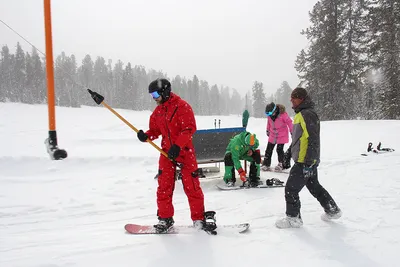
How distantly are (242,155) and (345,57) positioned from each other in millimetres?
20700

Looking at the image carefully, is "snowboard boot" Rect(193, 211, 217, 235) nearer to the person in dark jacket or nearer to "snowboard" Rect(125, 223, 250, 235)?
"snowboard" Rect(125, 223, 250, 235)

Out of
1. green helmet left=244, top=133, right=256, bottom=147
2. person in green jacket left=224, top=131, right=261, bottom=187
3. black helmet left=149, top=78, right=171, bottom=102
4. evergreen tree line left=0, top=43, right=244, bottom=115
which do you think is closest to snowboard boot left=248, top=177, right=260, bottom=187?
person in green jacket left=224, top=131, right=261, bottom=187

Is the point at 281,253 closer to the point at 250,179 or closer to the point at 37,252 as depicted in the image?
the point at 37,252

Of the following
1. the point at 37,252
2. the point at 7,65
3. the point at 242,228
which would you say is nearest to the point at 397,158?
the point at 242,228

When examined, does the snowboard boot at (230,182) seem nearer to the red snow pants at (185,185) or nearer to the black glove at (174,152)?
the red snow pants at (185,185)

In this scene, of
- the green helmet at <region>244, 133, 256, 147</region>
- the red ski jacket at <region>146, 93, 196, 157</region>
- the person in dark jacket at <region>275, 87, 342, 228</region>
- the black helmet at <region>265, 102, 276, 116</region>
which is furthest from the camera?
the black helmet at <region>265, 102, 276, 116</region>

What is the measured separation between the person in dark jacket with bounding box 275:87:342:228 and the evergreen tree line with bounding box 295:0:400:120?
1959 centimetres

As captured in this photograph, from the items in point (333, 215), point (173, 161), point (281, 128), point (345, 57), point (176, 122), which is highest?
point (345, 57)

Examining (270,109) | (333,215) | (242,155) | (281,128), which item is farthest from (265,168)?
(333,215)

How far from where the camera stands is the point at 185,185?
3799mm

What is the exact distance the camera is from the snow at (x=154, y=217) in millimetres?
3072

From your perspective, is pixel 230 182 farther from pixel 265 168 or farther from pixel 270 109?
pixel 270 109

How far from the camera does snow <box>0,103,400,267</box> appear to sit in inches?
121

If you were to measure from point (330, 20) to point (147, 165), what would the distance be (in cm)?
2116
